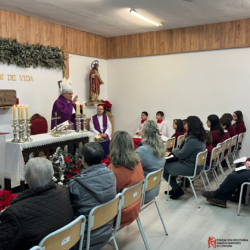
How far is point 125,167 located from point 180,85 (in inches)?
187

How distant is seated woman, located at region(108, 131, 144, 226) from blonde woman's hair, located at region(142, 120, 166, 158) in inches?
20.9

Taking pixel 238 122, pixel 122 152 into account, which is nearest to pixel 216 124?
pixel 238 122

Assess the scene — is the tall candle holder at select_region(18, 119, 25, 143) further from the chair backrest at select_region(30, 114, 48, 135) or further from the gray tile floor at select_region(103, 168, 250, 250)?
the chair backrest at select_region(30, 114, 48, 135)

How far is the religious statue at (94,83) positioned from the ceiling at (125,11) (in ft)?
3.37

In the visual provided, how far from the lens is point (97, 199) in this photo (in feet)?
6.29

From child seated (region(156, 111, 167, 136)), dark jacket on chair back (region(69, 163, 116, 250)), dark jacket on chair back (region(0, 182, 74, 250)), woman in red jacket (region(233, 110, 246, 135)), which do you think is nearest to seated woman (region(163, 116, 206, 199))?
dark jacket on chair back (region(69, 163, 116, 250))

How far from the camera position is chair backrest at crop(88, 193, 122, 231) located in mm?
1804

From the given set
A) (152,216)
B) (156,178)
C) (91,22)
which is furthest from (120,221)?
(91,22)

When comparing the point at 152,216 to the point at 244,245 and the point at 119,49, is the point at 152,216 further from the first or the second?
the point at 119,49

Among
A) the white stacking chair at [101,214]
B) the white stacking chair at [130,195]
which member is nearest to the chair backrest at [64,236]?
the white stacking chair at [101,214]

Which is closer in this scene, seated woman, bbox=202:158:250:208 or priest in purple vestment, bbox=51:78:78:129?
seated woman, bbox=202:158:250:208

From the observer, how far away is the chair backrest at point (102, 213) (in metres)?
1.80

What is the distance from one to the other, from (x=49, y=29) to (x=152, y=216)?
4.55 meters

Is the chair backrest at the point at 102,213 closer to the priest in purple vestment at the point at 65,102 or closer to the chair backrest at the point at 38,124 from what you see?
the priest in purple vestment at the point at 65,102
